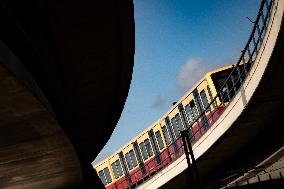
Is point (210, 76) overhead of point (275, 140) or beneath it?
overhead

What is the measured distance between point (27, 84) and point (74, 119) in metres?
6.04

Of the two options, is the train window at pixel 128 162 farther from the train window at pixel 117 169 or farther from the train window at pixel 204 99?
the train window at pixel 204 99

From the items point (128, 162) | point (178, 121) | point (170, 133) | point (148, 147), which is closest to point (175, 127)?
point (178, 121)

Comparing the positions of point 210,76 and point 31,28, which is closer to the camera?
point 31,28

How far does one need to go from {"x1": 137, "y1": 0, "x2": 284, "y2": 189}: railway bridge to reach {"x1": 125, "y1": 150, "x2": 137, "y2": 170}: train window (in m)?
4.01

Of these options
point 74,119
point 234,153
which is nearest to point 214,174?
point 234,153

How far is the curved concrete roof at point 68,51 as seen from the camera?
5.47 m

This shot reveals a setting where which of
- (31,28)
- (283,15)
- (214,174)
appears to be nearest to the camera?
(31,28)

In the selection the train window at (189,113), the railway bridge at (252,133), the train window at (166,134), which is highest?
the train window at (189,113)

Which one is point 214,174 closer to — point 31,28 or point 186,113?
point 186,113

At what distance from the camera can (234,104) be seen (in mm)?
11148

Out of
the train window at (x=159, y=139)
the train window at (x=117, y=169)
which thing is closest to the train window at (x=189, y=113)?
the train window at (x=159, y=139)

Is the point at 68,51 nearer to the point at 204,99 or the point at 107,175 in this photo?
the point at 204,99

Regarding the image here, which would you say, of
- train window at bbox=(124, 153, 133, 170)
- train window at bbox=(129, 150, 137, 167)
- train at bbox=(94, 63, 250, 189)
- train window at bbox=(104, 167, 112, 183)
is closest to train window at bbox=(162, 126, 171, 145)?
train at bbox=(94, 63, 250, 189)
